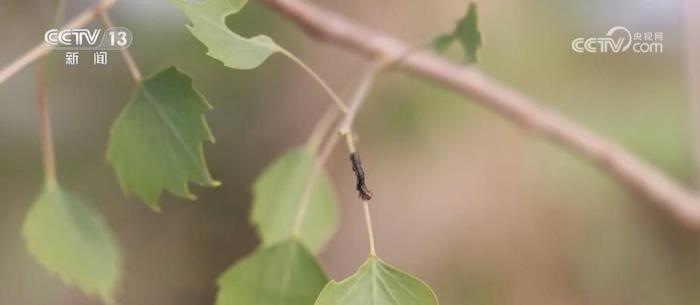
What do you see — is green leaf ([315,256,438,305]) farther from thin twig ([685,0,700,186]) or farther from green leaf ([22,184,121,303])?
thin twig ([685,0,700,186])

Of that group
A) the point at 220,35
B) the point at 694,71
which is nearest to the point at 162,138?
the point at 220,35

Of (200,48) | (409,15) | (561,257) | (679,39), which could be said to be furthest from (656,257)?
(200,48)

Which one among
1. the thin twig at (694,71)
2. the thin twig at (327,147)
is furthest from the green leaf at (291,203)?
the thin twig at (694,71)

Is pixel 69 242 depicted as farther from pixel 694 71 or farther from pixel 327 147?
pixel 694 71

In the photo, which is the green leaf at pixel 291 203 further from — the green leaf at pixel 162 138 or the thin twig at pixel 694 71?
the thin twig at pixel 694 71

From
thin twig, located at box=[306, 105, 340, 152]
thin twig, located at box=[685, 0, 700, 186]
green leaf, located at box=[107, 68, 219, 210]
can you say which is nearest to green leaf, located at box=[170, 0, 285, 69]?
green leaf, located at box=[107, 68, 219, 210]

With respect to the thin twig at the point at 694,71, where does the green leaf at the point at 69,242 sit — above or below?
below
